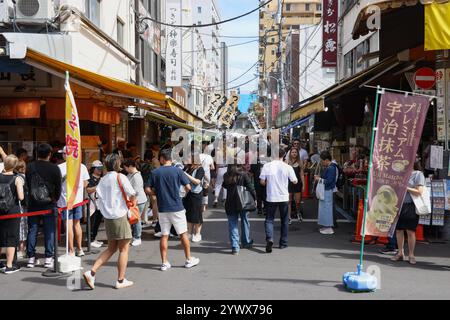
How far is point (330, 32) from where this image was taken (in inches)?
864

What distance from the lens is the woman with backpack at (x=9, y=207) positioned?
23.2 feet

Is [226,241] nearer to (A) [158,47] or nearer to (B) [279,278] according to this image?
(B) [279,278]

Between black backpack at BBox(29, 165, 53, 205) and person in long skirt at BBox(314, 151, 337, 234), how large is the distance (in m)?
5.90

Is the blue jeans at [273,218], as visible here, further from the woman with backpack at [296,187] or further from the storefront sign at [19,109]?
the storefront sign at [19,109]

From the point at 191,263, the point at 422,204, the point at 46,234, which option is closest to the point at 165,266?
the point at 191,263

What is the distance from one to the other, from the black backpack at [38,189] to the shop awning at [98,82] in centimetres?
206

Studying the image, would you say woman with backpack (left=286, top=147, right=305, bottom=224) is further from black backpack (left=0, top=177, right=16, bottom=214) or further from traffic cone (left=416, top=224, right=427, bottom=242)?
black backpack (left=0, top=177, right=16, bottom=214)

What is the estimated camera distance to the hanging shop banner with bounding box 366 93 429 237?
6.41 m

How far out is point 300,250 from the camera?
8672mm

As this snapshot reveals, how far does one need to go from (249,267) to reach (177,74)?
769 inches

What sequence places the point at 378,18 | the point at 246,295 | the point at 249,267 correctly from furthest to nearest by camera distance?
the point at 378,18 < the point at 249,267 < the point at 246,295

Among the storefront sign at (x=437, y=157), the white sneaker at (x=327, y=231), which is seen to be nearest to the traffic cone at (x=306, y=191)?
the white sneaker at (x=327, y=231)

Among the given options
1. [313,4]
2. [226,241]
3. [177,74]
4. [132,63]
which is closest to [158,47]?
[177,74]

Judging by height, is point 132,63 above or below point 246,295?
above
